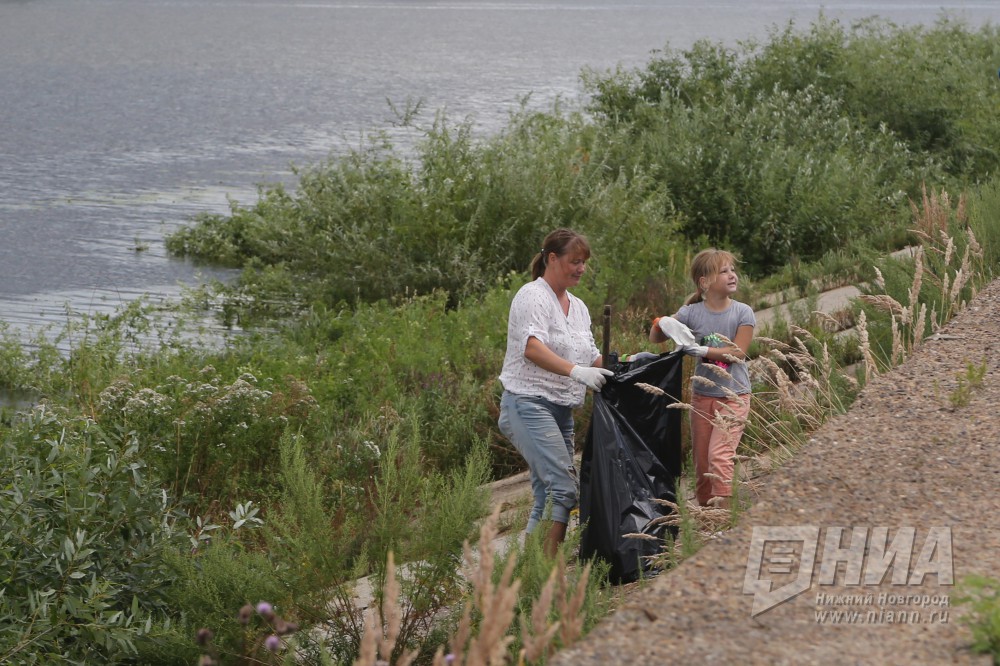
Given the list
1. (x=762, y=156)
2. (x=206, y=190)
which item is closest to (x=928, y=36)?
(x=762, y=156)

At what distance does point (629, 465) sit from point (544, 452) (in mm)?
432

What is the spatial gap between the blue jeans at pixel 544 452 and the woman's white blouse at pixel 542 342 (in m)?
0.07

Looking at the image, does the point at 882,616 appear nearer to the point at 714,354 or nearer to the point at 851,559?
the point at 851,559

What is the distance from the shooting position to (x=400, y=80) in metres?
50.2

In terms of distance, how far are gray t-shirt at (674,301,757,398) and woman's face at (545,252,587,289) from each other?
2.15ft

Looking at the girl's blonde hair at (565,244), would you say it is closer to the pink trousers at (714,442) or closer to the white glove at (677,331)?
the white glove at (677,331)

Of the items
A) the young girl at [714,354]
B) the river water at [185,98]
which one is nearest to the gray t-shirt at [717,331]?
the young girl at [714,354]

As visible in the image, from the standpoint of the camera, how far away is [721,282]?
6.43 meters

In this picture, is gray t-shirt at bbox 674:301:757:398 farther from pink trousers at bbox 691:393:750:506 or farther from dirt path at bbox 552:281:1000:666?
dirt path at bbox 552:281:1000:666

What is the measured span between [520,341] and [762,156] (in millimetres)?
11324

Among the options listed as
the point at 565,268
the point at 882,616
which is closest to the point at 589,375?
the point at 565,268

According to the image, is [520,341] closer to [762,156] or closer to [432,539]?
[432,539]

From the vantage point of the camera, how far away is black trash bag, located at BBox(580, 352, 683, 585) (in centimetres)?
589

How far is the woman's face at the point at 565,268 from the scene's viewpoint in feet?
20.2
